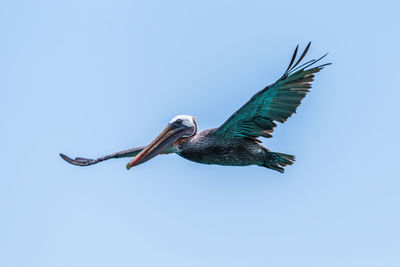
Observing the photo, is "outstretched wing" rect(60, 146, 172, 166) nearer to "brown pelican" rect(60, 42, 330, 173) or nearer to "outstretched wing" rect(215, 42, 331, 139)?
"brown pelican" rect(60, 42, 330, 173)

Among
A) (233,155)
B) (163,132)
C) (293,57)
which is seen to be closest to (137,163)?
(163,132)

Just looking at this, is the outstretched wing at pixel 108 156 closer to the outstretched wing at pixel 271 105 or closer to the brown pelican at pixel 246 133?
the brown pelican at pixel 246 133

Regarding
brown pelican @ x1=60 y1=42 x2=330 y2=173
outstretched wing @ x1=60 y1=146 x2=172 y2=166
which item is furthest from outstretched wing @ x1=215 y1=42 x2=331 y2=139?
outstretched wing @ x1=60 y1=146 x2=172 y2=166

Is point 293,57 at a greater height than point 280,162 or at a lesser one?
greater

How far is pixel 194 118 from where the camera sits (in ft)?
46.2

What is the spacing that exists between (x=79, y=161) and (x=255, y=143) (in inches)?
183

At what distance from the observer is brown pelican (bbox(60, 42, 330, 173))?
40.4 ft

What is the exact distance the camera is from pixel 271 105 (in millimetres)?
12586

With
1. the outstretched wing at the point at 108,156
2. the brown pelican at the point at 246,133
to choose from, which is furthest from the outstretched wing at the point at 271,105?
the outstretched wing at the point at 108,156

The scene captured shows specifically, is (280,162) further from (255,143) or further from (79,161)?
(79,161)

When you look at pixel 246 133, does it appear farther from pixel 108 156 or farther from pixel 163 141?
pixel 108 156

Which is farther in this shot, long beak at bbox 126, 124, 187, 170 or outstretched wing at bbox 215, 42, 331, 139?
long beak at bbox 126, 124, 187, 170

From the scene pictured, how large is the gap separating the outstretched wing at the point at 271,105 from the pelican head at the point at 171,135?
3.02 ft

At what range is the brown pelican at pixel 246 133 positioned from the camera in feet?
40.4
